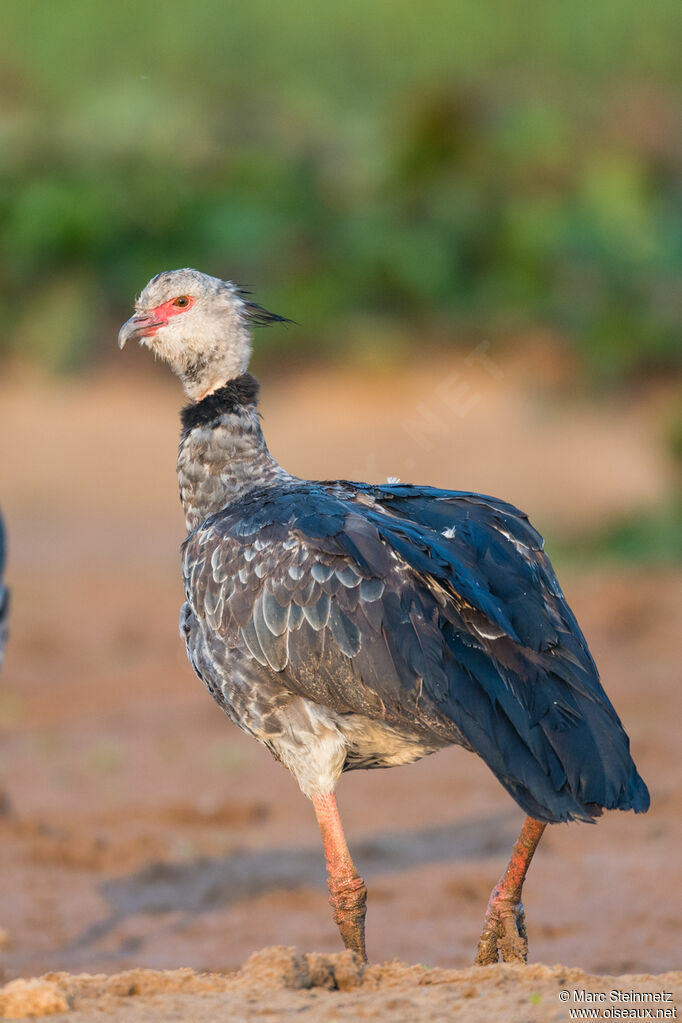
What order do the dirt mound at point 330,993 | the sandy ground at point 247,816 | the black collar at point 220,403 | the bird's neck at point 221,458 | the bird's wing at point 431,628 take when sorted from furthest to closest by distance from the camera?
1. the black collar at point 220,403
2. the bird's neck at point 221,458
3. the bird's wing at point 431,628
4. the sandy ground at point 247,816
5. the dirt mound at point 330,993

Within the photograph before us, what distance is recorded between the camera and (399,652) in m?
3.89

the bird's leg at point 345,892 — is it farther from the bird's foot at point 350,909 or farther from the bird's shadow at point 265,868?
the bird's shadow at point 265,868

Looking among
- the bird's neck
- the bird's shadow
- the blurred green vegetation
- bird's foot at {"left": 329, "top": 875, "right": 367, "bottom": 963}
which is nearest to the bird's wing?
the bird's neck

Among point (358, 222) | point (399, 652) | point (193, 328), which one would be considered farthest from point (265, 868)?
point (358, 222)

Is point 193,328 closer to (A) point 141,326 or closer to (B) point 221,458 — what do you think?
(A) point 141,326

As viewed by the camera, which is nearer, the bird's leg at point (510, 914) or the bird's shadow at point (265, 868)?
the bird's leg at point (510, 914)

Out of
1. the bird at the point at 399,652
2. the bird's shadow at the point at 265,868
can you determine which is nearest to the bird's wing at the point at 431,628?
the bird at the point at 399,652

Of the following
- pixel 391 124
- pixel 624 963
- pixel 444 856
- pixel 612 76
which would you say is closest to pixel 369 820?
pixel 444 856

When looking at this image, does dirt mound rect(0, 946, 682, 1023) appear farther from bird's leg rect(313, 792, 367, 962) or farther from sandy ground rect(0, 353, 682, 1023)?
bird's leg rect(313, 792, 367, 962)

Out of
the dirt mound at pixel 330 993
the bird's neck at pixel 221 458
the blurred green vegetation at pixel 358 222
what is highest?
the blurred green vegetation at pixel 358 222

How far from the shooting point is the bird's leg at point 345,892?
411cm

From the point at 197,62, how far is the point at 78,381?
32.3 feet

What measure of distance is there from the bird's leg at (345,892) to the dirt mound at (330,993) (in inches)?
20.3

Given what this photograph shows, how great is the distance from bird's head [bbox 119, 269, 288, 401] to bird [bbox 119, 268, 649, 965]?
62 cm
